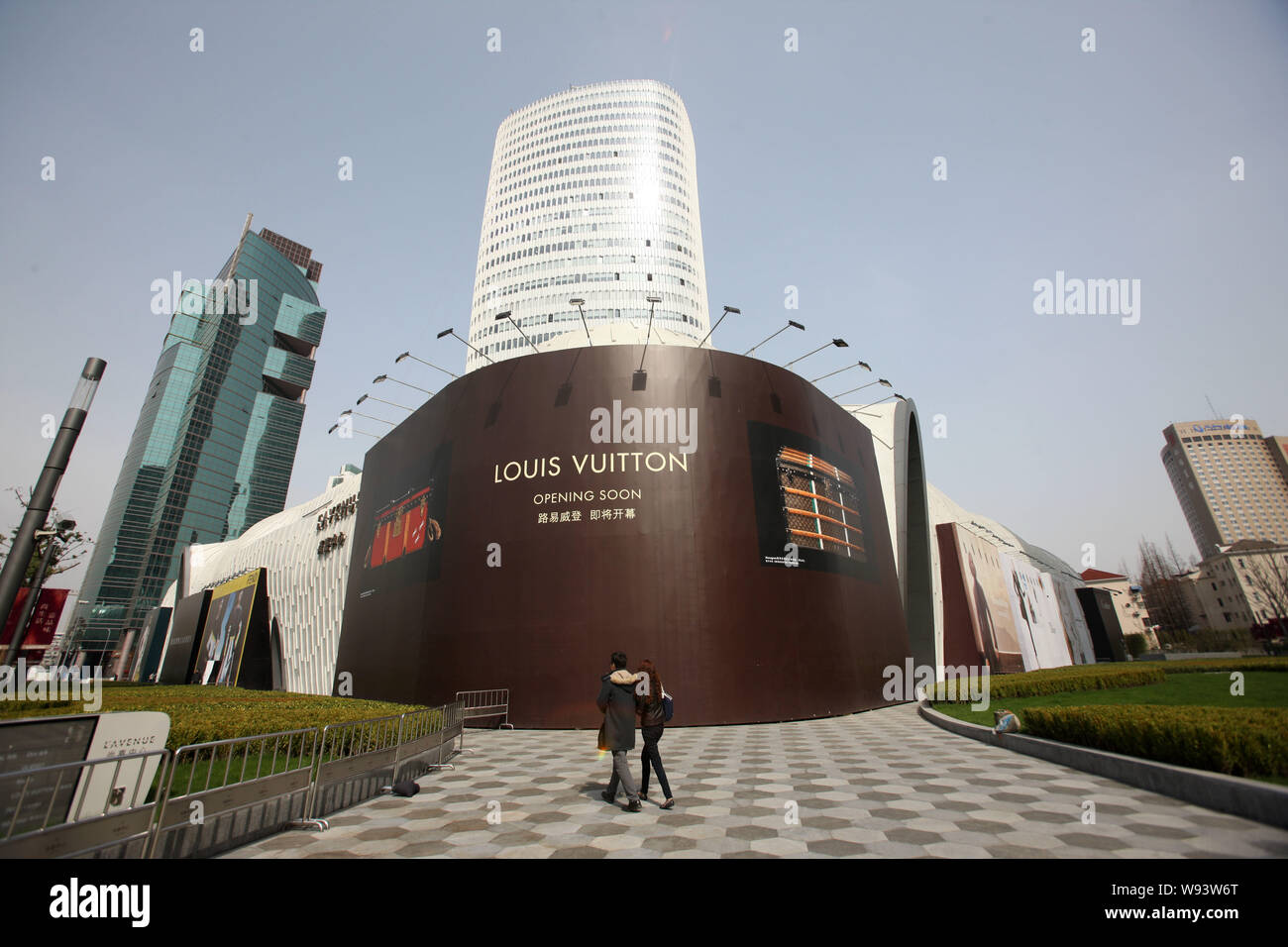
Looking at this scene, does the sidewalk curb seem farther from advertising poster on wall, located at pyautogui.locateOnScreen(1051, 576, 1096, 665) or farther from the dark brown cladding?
the dark brown cladding

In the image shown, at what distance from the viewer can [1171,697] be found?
488 inches

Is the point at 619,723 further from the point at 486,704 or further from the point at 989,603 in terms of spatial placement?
the point at 989,603

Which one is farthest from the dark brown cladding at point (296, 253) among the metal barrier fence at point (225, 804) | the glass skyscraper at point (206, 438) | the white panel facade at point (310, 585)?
the metal barrier fence at point (225, 804)

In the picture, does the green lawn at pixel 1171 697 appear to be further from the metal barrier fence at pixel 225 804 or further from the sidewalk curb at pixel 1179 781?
the metal barrier fence at pixel 225 804

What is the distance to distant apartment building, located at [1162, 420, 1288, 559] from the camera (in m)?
109

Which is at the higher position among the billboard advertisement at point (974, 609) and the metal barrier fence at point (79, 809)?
the billboard advertisement at point (974, 609)

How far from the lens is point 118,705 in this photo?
39.4 feet

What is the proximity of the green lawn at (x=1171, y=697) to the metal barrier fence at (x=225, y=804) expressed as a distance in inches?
506

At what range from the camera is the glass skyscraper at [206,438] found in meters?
96.1

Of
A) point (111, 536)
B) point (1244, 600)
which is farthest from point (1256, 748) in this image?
point (111, 536)

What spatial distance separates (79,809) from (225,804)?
47.0 inches

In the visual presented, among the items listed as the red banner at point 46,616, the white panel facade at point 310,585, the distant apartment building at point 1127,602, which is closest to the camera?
the white panel facade at point 310,585

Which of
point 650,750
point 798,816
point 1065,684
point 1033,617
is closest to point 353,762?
point 650,750

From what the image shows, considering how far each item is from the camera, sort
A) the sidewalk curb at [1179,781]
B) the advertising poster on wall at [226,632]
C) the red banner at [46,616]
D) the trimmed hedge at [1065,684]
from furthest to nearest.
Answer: the red banner at [46,616] → the advertising poster on wall at [226,632] → the trimmed hedge at [1065,684] → the sidewalk curb at [1179,781]
